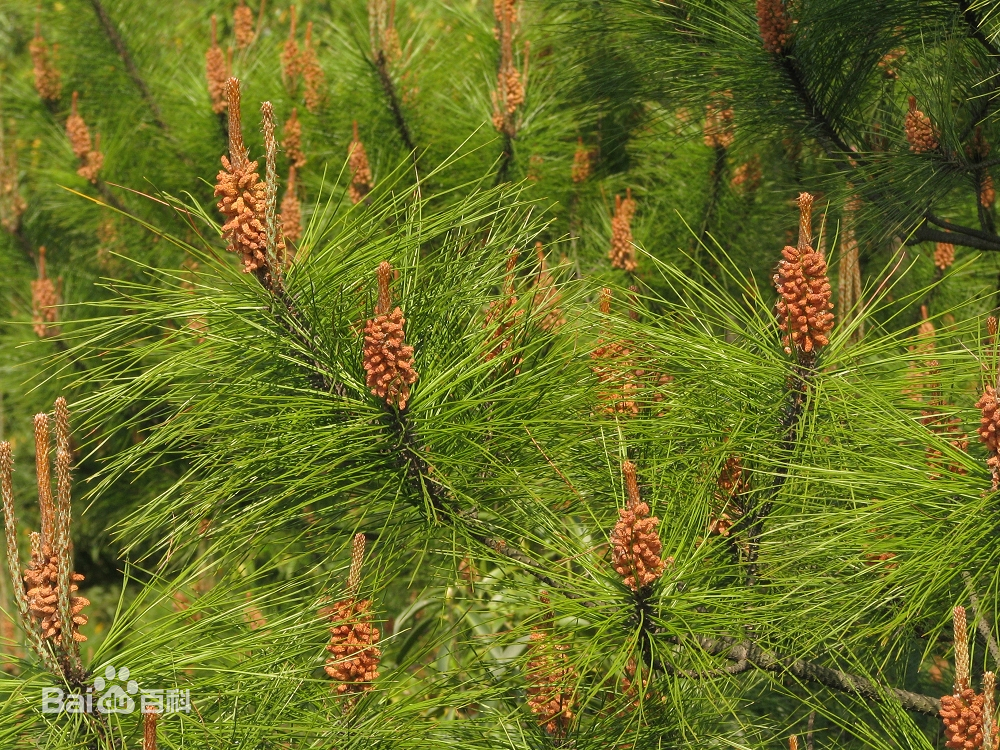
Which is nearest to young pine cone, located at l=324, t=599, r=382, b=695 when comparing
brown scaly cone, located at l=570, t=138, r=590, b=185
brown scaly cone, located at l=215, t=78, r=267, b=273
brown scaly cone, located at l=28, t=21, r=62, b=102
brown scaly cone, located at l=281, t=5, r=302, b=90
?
brown scaly cone, located at l=215, t=78, r=267, b=273

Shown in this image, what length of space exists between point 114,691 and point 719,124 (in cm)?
158

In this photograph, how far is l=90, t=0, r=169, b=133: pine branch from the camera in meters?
2.72

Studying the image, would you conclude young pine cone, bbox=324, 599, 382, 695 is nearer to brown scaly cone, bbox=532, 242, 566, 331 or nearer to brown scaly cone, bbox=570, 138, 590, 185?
brown scaly cone, bbox=532, 242, 566, 331

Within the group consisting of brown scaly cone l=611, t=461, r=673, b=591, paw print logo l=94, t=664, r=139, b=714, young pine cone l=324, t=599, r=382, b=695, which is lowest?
young pine cone l=324, t=599, r=382, b=695

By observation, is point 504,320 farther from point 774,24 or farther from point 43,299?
point 43,299

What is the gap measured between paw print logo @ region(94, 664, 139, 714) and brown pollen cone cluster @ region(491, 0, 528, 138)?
1374 mm

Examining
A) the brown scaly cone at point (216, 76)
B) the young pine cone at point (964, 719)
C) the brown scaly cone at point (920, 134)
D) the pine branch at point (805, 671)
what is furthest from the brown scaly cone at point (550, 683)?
the brown scaly cone at point (216, 76)

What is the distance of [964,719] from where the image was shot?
953 mm

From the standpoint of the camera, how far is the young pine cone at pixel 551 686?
118 centimetres

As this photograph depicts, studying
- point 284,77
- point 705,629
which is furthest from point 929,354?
point 284,77

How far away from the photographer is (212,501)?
117 centimetres

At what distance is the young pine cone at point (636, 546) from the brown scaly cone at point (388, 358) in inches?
9.9

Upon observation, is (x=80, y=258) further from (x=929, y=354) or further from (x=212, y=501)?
(x=929, y=354)

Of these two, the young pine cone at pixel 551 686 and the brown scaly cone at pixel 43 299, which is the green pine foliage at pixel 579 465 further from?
the brown scaly cone at pixel 43 299
